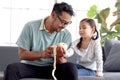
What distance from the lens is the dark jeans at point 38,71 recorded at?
6.61 feet

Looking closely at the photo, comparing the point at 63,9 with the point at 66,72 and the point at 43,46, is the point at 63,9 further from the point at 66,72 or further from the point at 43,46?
the point at 66,72

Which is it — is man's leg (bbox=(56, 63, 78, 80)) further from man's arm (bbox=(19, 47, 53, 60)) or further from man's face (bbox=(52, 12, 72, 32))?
man's face (bbox=(52, 12, 72, 32))

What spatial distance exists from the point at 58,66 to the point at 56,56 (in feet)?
0.27

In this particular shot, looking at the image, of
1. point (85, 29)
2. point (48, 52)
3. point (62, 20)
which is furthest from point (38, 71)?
point (85, 29)

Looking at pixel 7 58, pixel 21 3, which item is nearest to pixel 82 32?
pixel 7 58

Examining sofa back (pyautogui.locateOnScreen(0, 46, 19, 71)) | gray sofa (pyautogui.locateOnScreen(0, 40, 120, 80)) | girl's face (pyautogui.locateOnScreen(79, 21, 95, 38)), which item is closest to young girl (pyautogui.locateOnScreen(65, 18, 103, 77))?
girl's face (pyautogui.locateOnScreen(79, 21, 95, 38))

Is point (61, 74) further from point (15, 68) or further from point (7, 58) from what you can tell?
point (7, 58)

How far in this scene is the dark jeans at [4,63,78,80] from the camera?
6.61 ft

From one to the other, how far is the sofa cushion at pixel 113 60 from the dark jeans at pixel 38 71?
0.82 metres

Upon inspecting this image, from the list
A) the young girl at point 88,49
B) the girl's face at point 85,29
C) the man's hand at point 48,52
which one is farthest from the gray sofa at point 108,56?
the man's hand at point 48,52

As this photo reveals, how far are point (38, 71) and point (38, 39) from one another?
0.27m

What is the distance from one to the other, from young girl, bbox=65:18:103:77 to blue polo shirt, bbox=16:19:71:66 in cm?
24

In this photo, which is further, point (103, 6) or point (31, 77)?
point (103, 6)

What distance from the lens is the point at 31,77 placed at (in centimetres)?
218
